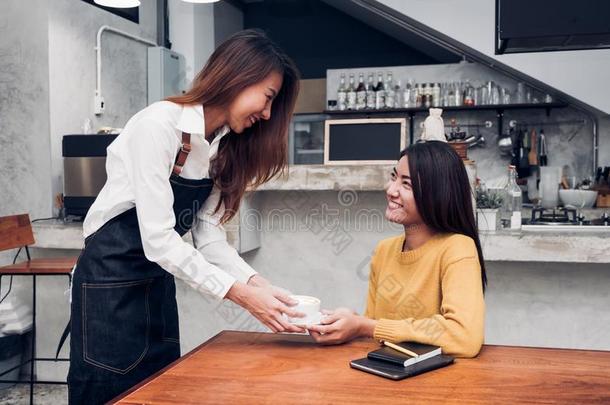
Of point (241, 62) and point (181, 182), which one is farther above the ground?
point (241, 62)

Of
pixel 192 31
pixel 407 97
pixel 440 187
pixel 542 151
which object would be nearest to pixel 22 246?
pixel 440 187

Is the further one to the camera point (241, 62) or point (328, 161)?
point (328, 161)

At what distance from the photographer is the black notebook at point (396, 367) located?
3.60 ft

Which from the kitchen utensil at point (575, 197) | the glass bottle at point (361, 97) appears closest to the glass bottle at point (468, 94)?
the glass bottle at point (361, 97)

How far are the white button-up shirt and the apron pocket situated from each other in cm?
15

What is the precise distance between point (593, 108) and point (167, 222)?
15.3ft

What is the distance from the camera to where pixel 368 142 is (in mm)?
3076

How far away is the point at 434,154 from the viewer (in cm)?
157

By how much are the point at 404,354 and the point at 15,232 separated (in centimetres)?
223

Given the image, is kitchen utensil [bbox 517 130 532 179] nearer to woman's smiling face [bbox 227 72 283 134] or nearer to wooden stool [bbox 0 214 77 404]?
wooden stool [bbox 0 214 77 404]

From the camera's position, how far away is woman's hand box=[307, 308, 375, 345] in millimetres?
1295

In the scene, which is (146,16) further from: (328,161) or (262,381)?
(262,381)

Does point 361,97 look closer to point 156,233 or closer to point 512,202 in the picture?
point 512,202

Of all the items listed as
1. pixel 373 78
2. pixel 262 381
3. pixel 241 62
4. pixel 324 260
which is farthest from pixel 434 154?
pixel 373 78
